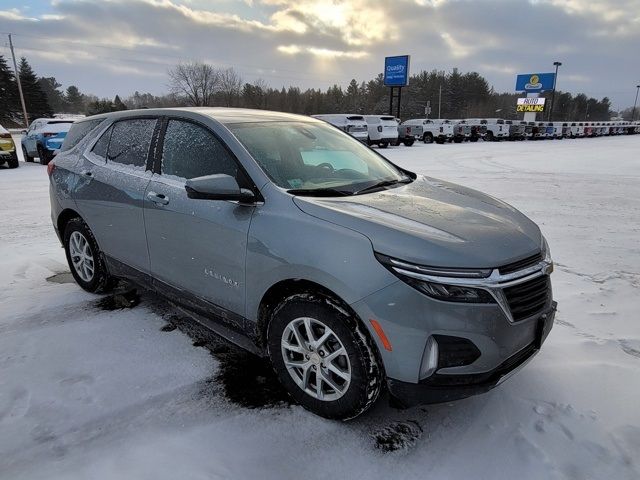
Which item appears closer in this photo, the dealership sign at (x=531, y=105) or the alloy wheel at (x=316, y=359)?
the alloy wheel at (x=316, y=359)

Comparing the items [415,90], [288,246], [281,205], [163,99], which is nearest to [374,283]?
[288,246]

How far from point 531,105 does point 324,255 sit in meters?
63.3

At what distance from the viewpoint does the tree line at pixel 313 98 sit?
66.9 m

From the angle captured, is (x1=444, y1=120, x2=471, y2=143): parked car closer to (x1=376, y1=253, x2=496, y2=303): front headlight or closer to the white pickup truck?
the white pickup truck

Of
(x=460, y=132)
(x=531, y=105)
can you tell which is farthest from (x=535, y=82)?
(x=460, y=132)

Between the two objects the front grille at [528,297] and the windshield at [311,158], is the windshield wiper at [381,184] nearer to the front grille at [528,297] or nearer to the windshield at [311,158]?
the windshield at [311,158]

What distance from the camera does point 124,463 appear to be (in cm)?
234

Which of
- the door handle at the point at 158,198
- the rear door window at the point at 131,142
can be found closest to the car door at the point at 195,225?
the door handle at the point at 158,198

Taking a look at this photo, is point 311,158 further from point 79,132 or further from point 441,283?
point 79,132

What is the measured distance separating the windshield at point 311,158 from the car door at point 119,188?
3.30 feet

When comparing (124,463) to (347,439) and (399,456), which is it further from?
(399,456)

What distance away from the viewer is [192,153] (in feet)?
10.9

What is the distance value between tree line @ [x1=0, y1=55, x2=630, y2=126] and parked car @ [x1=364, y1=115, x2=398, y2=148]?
4396 centimetres

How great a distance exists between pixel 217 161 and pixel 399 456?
2165 mm
